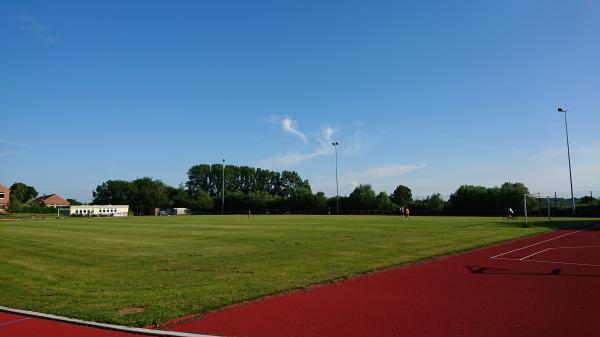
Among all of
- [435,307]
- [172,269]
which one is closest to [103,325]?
[435,307]

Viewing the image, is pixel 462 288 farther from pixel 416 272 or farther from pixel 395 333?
pixel 395 333

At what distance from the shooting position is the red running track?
827 centimetres

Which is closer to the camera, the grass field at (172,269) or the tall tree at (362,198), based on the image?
the grass field at (172,269)

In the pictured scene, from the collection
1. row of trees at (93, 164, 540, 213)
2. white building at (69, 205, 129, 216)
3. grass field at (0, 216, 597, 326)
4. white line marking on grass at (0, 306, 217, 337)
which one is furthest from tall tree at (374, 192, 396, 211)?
white line marking on grass at (0, 306, 217, 337)

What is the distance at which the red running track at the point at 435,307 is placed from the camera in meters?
8.27

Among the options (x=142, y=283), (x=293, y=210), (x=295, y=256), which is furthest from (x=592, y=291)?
(x=293, y=210)

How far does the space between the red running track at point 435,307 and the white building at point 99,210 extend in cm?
11520

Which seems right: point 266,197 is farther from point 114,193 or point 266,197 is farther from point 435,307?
point 435,307

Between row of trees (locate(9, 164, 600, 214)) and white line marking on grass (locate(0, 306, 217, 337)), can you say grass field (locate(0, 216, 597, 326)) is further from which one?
row of trees (locate(9, 164, 600, 214))

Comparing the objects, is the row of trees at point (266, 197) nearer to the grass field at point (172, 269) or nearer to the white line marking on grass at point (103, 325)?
the grass field at point (172, 269)

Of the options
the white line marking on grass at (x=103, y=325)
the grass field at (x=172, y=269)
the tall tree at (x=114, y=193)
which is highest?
the tall tree at (x=114, y=193)

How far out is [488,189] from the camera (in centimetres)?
8431

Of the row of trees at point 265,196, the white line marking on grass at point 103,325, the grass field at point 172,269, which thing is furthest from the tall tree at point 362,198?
the white line marking on grass at point 103,325

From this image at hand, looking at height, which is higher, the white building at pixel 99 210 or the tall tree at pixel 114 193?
the tall tree at pixel 114 193
